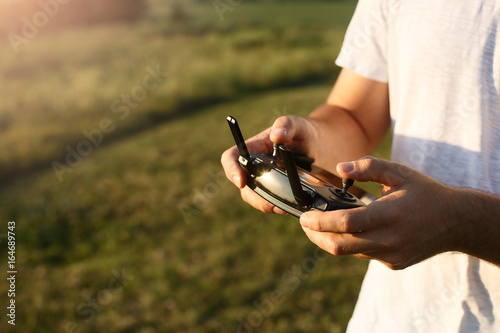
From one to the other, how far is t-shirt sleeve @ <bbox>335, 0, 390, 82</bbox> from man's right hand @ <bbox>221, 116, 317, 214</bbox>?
27cm

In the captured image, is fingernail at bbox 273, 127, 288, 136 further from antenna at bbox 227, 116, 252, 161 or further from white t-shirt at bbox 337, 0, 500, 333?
white t-shirt at bbox 337, 0, 500, 333

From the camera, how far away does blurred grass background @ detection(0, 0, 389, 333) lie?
478cm

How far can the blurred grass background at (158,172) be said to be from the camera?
15.7 ft

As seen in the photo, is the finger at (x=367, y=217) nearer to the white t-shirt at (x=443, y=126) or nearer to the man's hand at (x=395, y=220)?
the man's hand at (x=395, y=220)

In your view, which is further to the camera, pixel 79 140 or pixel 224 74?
pixel 224 74

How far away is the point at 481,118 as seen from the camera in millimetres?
1401

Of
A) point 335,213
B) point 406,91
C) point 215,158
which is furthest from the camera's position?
point 215,158

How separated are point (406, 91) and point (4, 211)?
20.7 feet

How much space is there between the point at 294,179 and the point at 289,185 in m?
0.10

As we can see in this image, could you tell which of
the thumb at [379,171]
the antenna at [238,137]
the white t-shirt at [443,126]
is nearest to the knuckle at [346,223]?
the thumb at [379,171]

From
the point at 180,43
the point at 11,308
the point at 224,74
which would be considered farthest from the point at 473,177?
the point at 180,43

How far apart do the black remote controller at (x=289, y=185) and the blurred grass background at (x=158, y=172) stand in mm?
3295

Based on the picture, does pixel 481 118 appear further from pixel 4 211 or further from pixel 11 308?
pixel 4 211

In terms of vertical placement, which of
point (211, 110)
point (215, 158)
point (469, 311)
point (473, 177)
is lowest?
point (211, 110)
